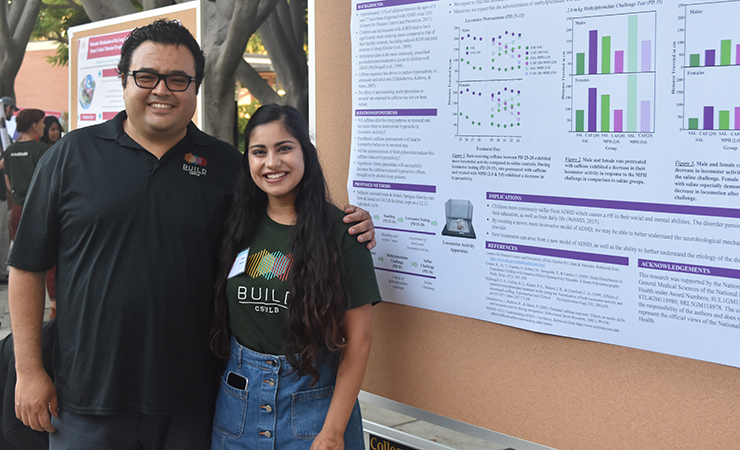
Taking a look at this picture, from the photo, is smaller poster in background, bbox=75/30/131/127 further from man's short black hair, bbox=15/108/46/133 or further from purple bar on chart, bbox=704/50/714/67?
purple bar on chart, bbox=704/50/714/67

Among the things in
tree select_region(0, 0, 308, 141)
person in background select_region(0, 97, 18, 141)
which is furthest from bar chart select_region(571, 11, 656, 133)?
person in background select_region(0, 97, 18, 141)

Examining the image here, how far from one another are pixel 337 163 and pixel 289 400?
1058 mm

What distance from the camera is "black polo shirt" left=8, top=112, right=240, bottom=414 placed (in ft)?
7.07

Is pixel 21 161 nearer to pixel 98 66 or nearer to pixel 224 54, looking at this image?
pixel 98 66

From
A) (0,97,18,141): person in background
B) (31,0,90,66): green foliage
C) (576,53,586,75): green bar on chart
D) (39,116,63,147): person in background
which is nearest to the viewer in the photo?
(576,53,586,75): green bar on chart

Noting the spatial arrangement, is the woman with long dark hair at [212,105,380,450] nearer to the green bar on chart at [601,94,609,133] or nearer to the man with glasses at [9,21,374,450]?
the man with glasses at [9,21,374,450]

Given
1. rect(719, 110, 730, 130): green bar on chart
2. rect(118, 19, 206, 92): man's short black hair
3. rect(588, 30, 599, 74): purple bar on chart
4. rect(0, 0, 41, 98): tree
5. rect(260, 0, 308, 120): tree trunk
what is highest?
rect(0, 0, 41, 98): tree

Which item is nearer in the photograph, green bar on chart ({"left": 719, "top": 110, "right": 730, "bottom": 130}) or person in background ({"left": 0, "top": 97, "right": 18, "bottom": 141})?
green bar on chart ({"left": 719, "top": 110, "right": 730, "bottom": 130})

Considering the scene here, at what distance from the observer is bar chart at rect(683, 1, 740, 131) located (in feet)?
5.52

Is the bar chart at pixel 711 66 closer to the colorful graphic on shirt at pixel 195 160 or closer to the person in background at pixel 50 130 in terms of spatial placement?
the colorful graphic on shirt at pixel 195 160

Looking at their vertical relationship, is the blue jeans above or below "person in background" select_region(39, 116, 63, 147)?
below

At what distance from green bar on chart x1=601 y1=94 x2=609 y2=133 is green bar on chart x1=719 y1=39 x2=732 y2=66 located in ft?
1.02

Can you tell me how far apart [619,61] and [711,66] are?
249 millimetres

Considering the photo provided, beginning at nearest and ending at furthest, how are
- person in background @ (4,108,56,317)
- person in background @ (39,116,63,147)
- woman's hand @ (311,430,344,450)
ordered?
woman's hand @ (311,430,344,450) → person in background @ (4,108,56,317) → person in background @ (39,116,63,147)
